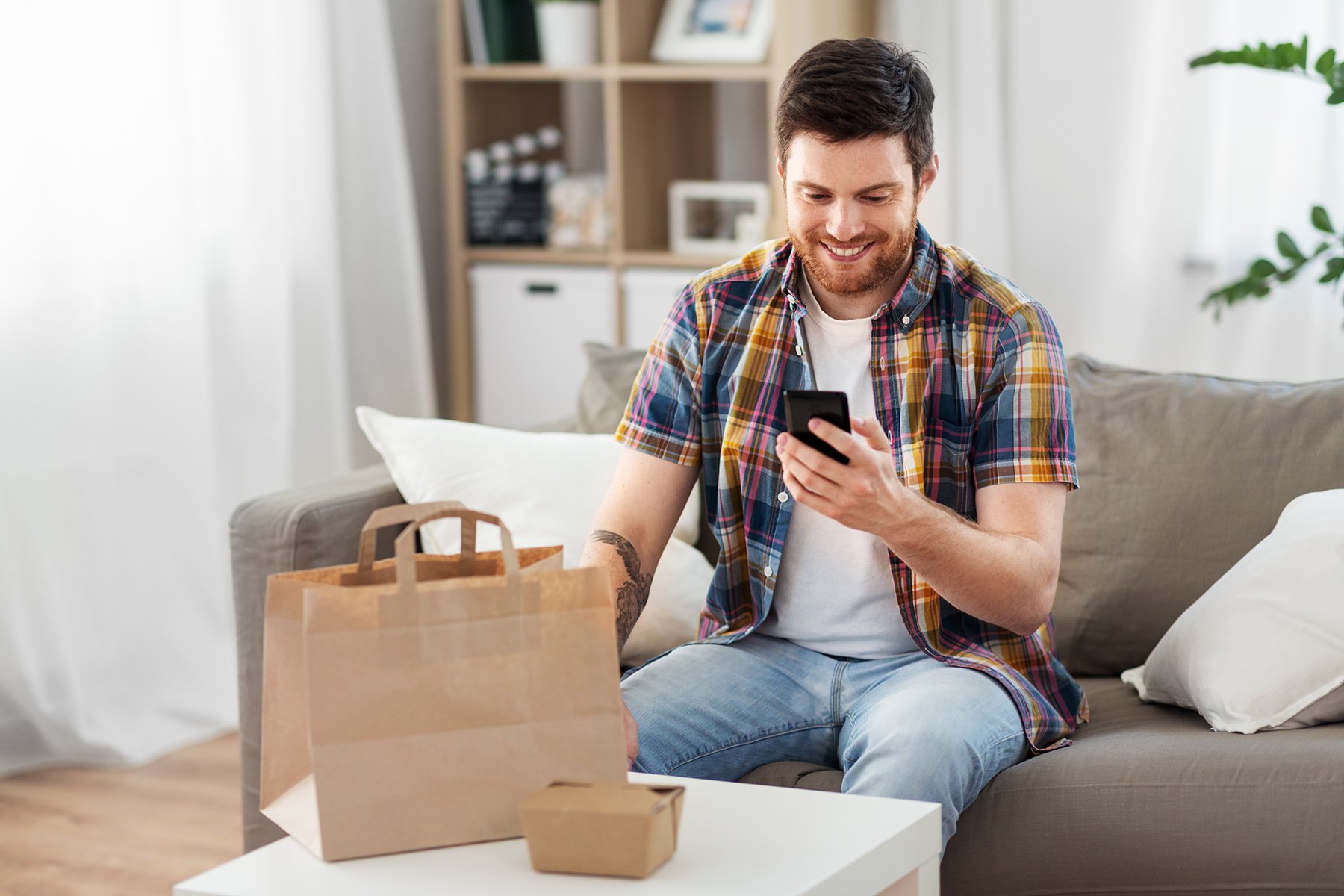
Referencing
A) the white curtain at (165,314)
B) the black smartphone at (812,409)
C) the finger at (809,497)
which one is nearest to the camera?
the black smartphone at (812,409)

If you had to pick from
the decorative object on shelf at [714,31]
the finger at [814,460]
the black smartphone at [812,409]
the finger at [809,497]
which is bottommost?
the finger at [809,497]

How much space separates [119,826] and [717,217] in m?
1.69

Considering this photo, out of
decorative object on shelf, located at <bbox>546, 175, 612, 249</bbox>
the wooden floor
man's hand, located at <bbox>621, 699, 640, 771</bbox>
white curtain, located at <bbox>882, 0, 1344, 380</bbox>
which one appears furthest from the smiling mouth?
decorative object on shelf, located at <bbox>546, 175, 612, 249</bbox>

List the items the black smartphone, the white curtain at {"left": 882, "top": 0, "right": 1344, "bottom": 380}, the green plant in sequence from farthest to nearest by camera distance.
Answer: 1. the white curtain at {"left": 882, "top": 0, "right": 1344, "bottom": 380}
2. the green plant
3. the black smartphone

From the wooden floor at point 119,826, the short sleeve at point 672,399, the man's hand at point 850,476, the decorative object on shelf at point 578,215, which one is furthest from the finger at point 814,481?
the decorative object on shelf at point 578,215

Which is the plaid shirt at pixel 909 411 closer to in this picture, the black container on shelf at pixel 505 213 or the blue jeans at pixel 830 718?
the blue jeans at pixel 830 718

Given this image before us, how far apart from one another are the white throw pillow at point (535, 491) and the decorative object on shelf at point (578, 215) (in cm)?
132

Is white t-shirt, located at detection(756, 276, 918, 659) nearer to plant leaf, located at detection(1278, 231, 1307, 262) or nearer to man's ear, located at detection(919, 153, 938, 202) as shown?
man's ear, located at detection(919, 153, 938, 202)

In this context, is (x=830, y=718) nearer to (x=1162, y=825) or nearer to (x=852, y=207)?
(x=1162, y=825)

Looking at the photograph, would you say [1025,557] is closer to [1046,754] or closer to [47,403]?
[1046,754]

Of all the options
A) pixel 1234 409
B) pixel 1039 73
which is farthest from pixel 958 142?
pixel 1234 409

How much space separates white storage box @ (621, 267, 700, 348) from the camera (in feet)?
10.6

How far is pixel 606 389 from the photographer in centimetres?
227

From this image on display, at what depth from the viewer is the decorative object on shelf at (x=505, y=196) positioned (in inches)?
133
